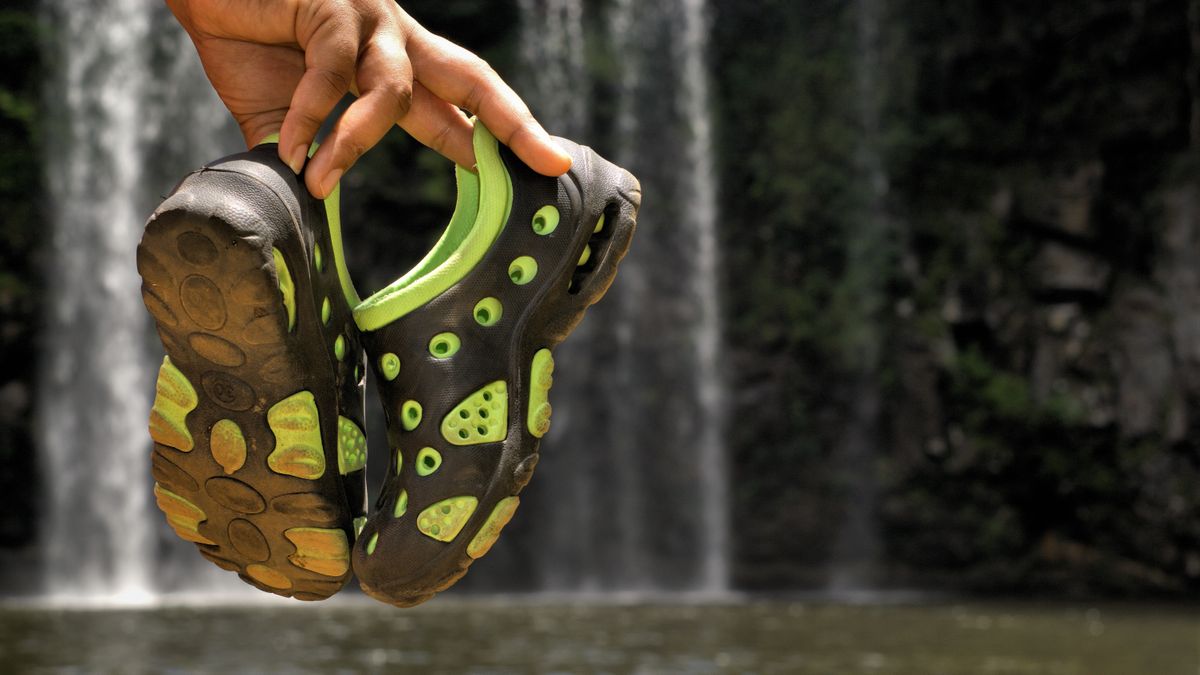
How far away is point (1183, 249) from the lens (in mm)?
13930

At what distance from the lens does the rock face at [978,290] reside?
45.6ft

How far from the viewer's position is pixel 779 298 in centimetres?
1563

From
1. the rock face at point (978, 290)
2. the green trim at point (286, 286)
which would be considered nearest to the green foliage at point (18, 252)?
the rock face at point (978, 290)

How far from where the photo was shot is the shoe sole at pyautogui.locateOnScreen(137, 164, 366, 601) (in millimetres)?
1253

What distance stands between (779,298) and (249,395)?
1448cm

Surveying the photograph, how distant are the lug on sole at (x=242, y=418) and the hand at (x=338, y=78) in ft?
0.56

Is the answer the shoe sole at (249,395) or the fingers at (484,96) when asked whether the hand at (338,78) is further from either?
the shoe sole at (249,395)

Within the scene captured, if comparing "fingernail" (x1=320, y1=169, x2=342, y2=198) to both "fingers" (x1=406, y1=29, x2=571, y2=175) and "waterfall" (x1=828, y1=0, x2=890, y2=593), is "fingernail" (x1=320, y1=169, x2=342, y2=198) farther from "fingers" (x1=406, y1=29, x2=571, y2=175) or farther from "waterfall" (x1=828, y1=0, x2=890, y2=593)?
"waterfall" (x1=828, y1=0, x2=890, y2=593)

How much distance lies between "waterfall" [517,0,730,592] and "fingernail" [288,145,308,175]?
46.9 ft

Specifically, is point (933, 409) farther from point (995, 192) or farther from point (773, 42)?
point (773, 42)

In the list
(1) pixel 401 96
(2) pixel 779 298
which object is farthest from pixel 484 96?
(2) pixel 779 298

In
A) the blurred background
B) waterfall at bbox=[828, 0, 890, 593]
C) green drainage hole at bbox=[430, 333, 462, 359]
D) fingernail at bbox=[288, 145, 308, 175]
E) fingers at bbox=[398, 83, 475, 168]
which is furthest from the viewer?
waterfall at bbox=[828, 0, 890, 593]

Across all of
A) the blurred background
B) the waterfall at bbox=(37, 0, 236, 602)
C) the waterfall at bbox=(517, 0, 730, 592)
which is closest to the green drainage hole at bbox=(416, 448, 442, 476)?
the blurred background

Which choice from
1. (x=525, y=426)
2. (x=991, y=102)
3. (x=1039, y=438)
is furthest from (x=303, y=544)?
(x=991, y=102)
